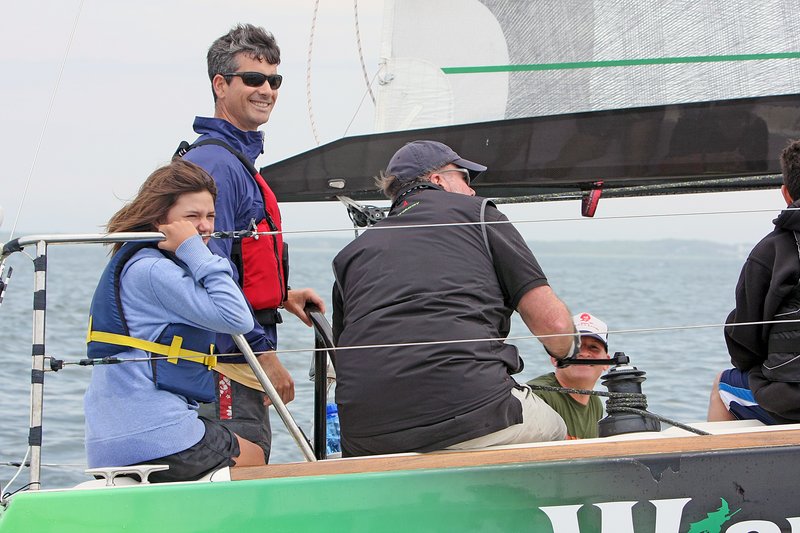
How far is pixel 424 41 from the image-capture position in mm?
3600

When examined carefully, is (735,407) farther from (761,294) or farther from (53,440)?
(53,440)

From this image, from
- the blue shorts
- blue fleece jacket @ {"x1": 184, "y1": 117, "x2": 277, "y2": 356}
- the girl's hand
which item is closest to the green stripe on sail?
blue fleece jacket @ {"x1": 184, "y1": 117, "x2": 277, "y2": 356}

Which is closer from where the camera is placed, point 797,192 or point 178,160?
point 178,160

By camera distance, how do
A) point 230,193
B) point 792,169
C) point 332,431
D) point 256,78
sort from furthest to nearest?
point 332,431
point 256,78
point 230,193
point 792,169

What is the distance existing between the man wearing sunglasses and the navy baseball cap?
1.30 feet

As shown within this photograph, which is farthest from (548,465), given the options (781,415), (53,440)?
(53,440)

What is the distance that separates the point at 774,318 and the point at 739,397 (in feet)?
0.95

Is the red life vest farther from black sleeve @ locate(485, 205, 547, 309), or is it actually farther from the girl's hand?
black sleeve @ locate(485, 205, 547, 309)

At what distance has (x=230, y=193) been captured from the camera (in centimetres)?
275

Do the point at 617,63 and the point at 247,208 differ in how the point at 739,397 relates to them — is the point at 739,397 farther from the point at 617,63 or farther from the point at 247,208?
the point at 247,208

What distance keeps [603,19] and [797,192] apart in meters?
1.05

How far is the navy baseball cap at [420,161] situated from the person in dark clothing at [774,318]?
69cm

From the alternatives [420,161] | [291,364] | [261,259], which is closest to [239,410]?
[261,259]

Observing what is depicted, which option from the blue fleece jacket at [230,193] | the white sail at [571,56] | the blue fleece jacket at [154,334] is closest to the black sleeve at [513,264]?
the blue fleece jacket at [154,334]
